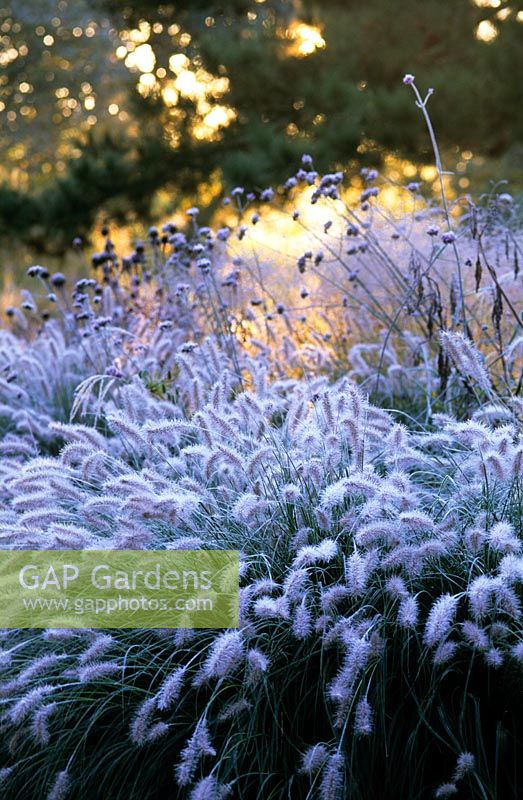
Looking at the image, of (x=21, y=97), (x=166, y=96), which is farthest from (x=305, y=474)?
(x=21, y=97)

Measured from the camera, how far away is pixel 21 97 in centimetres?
2244

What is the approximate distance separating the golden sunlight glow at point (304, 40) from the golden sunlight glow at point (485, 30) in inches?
81.7

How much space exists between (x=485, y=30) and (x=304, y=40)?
2532mm

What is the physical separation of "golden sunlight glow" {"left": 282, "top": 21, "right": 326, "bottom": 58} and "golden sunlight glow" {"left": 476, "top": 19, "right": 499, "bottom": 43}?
2076mm

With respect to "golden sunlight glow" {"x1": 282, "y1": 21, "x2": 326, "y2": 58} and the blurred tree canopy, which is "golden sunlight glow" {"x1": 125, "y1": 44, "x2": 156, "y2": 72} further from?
"golden sunlight glow" {"x1": 282, "y1": 21, "x2": 326, "y2": 58}

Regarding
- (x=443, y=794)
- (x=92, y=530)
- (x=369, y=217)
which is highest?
(x=369, y=217)

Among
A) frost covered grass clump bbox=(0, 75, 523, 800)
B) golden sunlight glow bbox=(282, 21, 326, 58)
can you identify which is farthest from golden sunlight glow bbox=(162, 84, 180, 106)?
frost covered grass clump bbox=(0, 75, 523, 800)

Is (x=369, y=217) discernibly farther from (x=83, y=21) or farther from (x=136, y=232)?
(x=83, y=21)

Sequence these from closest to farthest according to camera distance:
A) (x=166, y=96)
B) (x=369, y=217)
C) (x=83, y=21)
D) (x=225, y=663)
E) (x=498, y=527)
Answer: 1. (x=225, y=663)
2. (x=498, y=527)
3. (x=369, y=217)
4. (x=166, y=96)
5. (x=83, y=21)

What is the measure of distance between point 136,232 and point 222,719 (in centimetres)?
1078

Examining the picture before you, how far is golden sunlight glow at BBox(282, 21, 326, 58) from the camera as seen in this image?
10516 millimetres

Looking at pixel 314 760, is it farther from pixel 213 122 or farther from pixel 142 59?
pixel 142 59

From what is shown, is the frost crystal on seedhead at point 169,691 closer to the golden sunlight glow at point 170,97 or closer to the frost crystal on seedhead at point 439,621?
the frost crystal on seedhead at point 439,621

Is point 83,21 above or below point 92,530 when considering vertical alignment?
above
